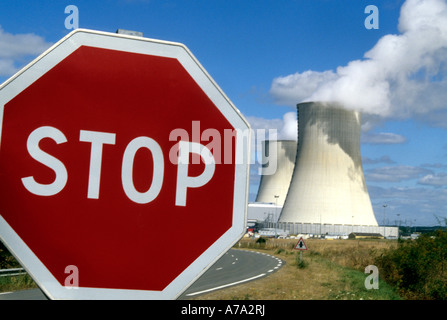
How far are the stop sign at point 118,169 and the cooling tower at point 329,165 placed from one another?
160 ft

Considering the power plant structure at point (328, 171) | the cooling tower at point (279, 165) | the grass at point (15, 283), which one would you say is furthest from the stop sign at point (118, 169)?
the cooling tower at point (279, 165)

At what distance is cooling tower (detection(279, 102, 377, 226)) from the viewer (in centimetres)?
5016

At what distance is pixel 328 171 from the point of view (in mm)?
50531

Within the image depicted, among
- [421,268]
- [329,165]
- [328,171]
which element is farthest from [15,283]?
[328,171]

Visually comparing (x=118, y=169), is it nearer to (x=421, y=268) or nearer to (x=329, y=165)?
(x=421, y=268)

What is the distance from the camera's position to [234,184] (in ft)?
4.19

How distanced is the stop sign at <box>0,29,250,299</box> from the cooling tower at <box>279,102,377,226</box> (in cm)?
4873

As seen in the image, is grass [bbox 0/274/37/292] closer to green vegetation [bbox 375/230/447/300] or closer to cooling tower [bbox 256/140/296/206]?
green vegetation [bbox 375/230/447/300]

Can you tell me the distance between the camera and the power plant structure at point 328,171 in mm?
50250

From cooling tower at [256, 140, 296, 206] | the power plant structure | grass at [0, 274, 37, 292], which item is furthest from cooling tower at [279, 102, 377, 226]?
grass at [0, 274, 37, 292]

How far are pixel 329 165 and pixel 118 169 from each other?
5024 centimetres

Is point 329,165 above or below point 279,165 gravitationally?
below

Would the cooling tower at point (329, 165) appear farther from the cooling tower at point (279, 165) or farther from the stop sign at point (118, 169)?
the stop sign at point (118, 169)

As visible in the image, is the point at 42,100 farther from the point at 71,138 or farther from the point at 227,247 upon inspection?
the point at 227,247
